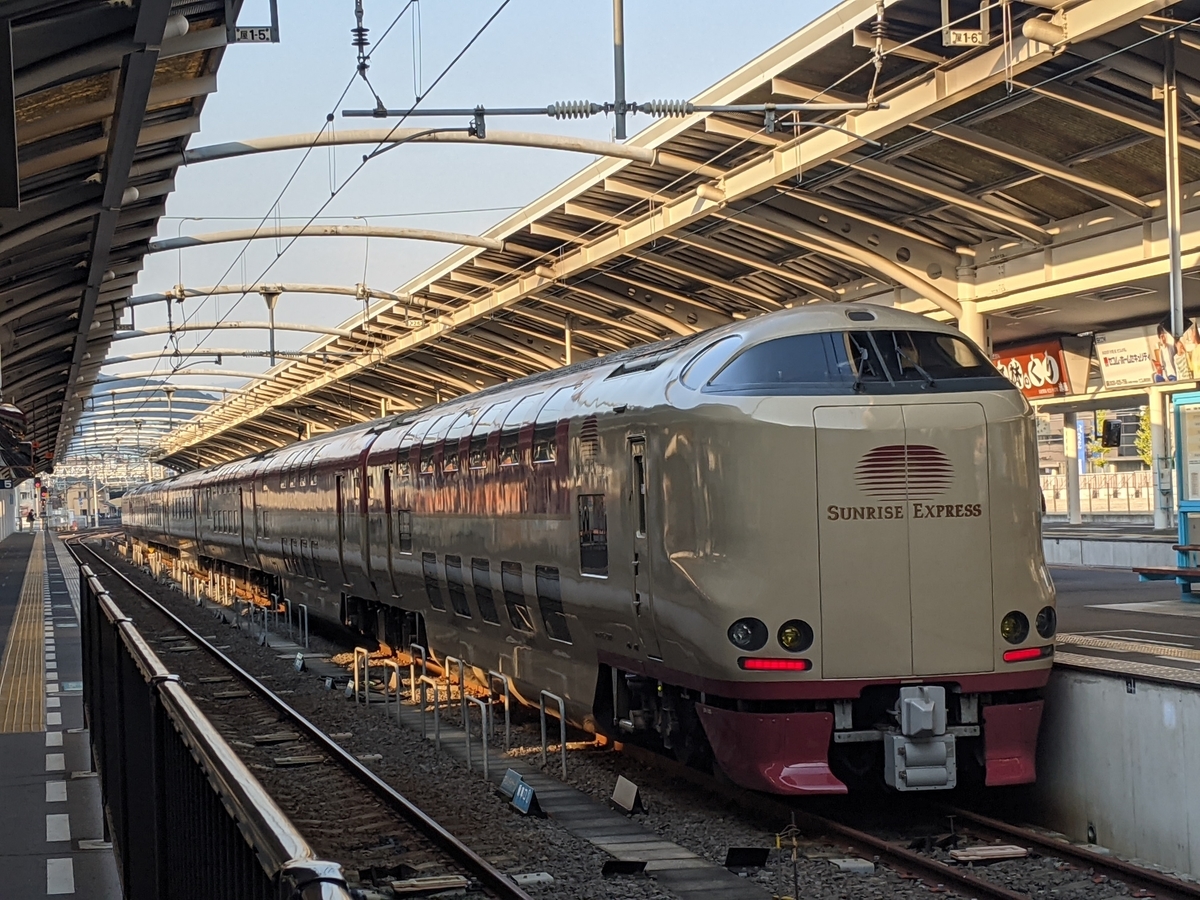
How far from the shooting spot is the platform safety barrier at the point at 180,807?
3186 millimetres

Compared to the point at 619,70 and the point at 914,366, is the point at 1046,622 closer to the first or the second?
the point at 914,366

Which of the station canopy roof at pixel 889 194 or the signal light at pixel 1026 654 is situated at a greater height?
the station canopy roof at pixel 889 194

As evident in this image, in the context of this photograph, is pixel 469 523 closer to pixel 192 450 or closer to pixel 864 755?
pixel 864 755

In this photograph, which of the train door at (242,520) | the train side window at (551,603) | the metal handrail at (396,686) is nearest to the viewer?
the train side window at (551,603)

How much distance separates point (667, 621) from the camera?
9820 millimetres

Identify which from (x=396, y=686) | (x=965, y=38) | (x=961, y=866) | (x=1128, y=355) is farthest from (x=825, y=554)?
(x=1128, y=355)

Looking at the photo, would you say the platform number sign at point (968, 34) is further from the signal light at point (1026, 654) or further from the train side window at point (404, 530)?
the signal light at point (1026, 654)

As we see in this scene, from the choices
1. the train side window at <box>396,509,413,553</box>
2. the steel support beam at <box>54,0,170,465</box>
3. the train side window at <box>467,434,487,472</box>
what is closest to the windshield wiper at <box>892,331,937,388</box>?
the steel support beam at <box>54,0,170,465</box>

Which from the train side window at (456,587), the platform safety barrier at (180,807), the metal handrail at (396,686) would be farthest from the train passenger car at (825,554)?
the metal handrail at (396,686)

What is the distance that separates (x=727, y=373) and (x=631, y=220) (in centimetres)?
1778

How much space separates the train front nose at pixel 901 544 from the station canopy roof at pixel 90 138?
5248mm

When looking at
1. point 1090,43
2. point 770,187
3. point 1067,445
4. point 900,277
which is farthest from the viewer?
point 1067,445

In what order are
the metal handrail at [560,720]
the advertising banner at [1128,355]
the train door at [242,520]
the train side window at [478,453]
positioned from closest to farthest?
the metal handrail at [560,720] < the train side window at [478,453] < the advertising banner at [1128,355] < the train door at [242,520]

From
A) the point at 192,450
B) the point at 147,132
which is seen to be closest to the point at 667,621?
the point at 147,132
